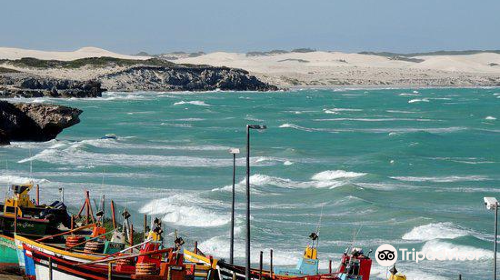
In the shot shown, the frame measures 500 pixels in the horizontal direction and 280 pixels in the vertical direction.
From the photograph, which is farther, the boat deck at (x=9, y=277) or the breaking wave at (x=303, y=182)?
the breaking wave at (x=303, y=182)

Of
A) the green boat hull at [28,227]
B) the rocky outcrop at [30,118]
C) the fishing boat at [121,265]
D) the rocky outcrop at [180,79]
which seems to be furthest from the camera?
the rocky outcrop at [180,79]

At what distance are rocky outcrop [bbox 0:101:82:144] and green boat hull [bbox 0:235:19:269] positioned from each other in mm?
31067

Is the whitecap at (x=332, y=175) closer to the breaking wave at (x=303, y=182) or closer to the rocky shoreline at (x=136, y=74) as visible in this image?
the breaking wave at (x=303, y=182)

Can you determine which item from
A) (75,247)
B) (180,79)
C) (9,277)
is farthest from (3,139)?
(180,79)

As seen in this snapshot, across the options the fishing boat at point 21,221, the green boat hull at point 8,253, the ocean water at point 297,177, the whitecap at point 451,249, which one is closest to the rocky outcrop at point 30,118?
the ocean water at point 297,177

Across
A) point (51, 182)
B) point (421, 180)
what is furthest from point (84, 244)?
point (421, 180)

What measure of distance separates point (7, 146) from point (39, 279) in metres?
38.9

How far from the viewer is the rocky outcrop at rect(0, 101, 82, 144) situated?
192 ft

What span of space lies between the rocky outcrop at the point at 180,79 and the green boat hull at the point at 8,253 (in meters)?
129

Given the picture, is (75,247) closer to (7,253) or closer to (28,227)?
(7,253)

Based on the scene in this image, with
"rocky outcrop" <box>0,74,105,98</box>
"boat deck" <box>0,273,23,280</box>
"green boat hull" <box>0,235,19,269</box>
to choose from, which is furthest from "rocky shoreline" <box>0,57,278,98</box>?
"boat deck" <box>0,273,23,280</box>

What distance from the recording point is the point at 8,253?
27875 millimetres

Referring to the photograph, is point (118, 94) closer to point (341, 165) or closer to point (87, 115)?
point (87, 115)

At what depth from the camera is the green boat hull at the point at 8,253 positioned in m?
27.6
